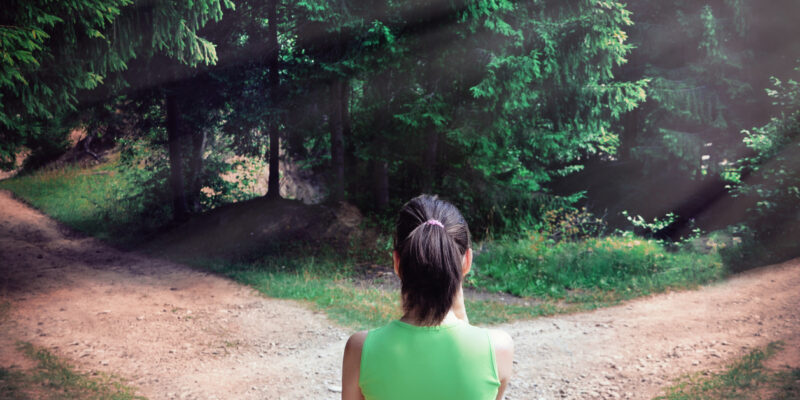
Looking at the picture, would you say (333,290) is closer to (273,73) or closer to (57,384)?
(57,384)

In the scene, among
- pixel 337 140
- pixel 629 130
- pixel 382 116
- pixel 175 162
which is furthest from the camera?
pixel 629 130

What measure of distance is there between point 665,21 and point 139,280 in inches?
736

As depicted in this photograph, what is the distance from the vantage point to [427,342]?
1804mm

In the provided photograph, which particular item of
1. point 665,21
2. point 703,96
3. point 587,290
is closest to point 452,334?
point 587,290

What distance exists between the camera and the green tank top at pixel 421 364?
1790 mm

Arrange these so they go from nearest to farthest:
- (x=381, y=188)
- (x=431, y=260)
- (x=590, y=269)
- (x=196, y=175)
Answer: (x=431, y=260) → (x=590, y=269) → (x=381, y=188) → (x=196, y=175)

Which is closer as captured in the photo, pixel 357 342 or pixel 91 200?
pixel 357 342

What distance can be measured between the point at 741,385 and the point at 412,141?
924cm

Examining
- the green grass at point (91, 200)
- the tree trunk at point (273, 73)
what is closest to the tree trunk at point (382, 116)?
the tree trunk at point (273, 73)

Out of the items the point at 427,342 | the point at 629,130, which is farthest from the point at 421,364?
the point at 629,130

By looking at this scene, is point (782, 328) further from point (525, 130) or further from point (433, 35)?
point (433, 35)

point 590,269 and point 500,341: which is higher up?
point 500,341

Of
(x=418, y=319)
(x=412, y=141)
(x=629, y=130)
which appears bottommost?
(x=418, y=319)

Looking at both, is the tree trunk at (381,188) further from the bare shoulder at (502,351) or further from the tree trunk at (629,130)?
the bare shoulder at (502,351)
